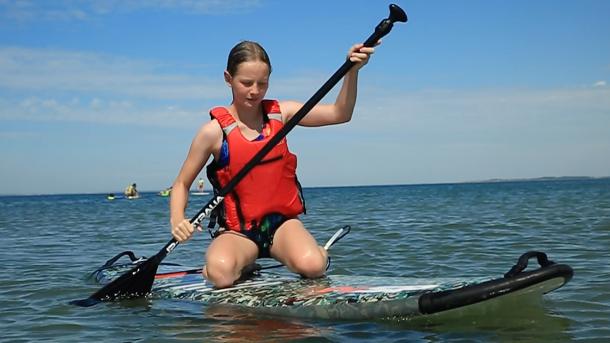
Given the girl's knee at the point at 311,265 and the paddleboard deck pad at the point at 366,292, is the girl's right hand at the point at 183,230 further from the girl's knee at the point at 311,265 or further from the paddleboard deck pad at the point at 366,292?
the girl's knee at the point at 311,265

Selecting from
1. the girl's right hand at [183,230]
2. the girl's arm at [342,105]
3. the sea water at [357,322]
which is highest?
the girl's arm at [342,105]

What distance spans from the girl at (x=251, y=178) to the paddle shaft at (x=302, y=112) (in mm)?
141

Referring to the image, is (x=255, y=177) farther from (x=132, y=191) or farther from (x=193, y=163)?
Answer: (x=132, y=191)

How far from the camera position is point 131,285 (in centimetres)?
501

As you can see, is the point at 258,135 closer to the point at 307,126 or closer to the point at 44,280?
the point at 307,126

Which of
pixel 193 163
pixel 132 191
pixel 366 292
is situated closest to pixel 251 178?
pixel 193 163

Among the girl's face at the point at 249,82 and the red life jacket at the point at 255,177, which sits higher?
the girl's face at the point at 249,82

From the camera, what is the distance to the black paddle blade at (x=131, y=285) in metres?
4.91

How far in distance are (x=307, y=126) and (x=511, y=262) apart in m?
2.96

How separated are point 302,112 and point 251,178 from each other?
0.60m

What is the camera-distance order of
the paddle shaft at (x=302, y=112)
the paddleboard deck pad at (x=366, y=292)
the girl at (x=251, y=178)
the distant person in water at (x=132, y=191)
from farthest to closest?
the distant person in water at (x=132, y=191), the girl at (x=251, y=178), the paddle shaft at (x=302, y=112), the paddleboard deck pad at (x=366, y=292)

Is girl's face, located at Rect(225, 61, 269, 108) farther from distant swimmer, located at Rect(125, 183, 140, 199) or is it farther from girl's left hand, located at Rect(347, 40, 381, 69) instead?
distant swimmer, located at Rect(125, 183, 140, 199)

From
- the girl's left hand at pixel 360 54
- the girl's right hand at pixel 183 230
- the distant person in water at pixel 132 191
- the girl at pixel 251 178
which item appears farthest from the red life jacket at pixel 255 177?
the distant person in water at pixel 132 191

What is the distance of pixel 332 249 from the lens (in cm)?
811
